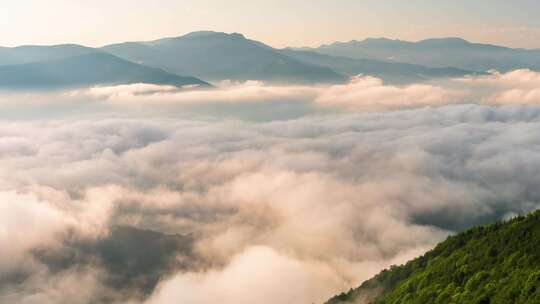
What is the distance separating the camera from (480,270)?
6444 cm

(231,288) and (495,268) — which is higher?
(495,268)

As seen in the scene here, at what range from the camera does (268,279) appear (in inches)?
7667

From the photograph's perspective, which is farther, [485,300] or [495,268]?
[495,268]

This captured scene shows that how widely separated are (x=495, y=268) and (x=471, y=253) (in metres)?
10.2

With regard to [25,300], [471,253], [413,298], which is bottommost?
[25,300]

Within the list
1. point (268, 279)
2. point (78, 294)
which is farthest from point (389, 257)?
point (78, 294)

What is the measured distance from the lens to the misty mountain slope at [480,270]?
52.9 meters

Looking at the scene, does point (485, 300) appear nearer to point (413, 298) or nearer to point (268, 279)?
point (413, 298)

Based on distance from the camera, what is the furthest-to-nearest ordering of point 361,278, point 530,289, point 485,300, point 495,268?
point 361,278
point 495,268
point 485,300
point 530,289

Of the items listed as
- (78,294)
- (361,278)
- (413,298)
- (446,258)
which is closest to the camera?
(413,298)

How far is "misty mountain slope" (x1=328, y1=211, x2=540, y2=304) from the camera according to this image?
174 feet

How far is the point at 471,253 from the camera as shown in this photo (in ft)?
236

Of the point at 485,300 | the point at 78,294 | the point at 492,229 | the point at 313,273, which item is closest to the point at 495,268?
the point at 485,300

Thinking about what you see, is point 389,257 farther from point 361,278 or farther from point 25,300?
point 25,300
